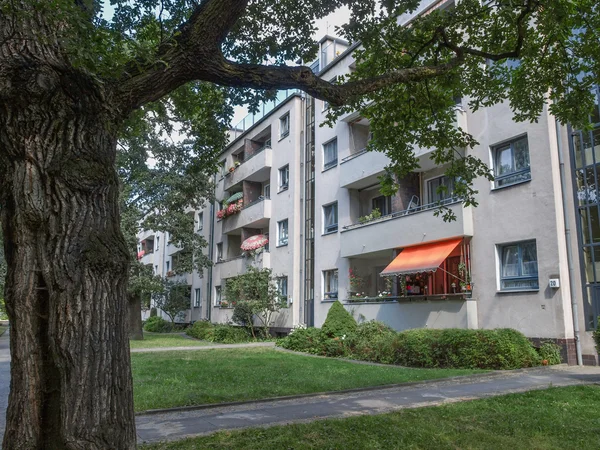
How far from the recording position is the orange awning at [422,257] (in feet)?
56.2

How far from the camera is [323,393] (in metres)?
10.3

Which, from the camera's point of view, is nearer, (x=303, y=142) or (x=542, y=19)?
(x=542, y=19)

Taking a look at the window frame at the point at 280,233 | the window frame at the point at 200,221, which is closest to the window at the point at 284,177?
the window frame at the point at 280,233

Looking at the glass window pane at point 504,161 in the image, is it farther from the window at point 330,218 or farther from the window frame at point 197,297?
the window frame at point 197,297

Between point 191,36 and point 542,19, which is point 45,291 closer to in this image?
point 191,36

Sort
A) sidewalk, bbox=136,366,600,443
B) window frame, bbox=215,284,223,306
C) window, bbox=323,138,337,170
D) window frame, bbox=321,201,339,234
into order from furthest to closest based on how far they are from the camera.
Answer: window frame, bbox=215,284,223,306
window, bbox=323,138,337,170
window frame, bbox=321,201,339,234
sidewalk, bbox=136,366,600,443

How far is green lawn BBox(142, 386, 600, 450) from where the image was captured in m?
6.27

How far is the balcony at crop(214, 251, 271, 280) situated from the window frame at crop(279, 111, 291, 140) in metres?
6.85

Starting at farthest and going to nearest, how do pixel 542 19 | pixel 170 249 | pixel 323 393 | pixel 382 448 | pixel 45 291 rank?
1. pixel 170 249
2. pixel 323 393
3. pixel 542 19
4. pixel 382 448
5. pixel 45 291

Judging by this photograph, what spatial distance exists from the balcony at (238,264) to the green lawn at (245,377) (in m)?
12.8

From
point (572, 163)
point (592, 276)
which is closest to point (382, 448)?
point (592, 276)

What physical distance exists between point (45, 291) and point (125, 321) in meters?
0.69

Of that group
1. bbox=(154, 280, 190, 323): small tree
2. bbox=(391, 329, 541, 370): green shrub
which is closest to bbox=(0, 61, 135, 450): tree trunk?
bbox=(391, 329, 541, 370): green shrub

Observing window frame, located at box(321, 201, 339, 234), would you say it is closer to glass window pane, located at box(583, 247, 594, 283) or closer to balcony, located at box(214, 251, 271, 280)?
balcony, located at box(214, 251, 271, 280)
